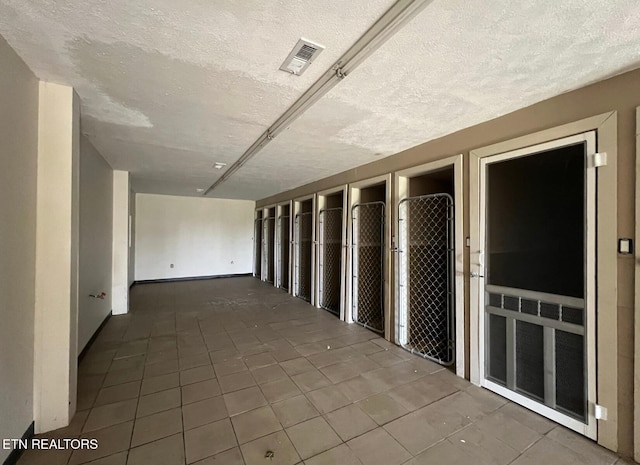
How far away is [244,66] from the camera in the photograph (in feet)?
5.13

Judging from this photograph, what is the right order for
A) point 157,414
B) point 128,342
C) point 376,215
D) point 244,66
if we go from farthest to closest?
point 376,215
point 128,342
point 157,414
point 244,66

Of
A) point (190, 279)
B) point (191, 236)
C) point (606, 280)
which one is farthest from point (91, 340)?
point (606, 280)

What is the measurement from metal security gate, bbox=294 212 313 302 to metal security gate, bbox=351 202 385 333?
1759 mm

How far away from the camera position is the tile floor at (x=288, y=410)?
158 centimetres

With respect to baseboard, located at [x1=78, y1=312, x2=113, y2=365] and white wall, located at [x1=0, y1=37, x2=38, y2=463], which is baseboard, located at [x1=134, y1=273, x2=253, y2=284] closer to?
baseboard, located at [x1=78, y1=312, x2=113, y2=365]

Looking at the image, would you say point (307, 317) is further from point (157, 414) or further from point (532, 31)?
point (532, 31)

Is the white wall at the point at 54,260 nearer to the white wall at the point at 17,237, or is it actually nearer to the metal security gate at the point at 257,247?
the white wall at the point at 17,237

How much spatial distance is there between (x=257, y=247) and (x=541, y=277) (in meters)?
7.25

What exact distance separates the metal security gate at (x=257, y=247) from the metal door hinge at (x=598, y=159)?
7.27m

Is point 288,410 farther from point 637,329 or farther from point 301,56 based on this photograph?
point 301,56

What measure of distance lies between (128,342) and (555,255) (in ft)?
14.6

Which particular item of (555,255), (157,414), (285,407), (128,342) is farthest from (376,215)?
(128,342)

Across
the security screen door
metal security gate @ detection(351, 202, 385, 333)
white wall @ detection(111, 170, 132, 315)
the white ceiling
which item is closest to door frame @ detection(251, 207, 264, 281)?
white wall @ detection(111, 170, 132, 315)

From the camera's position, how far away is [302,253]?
5.84 meters
